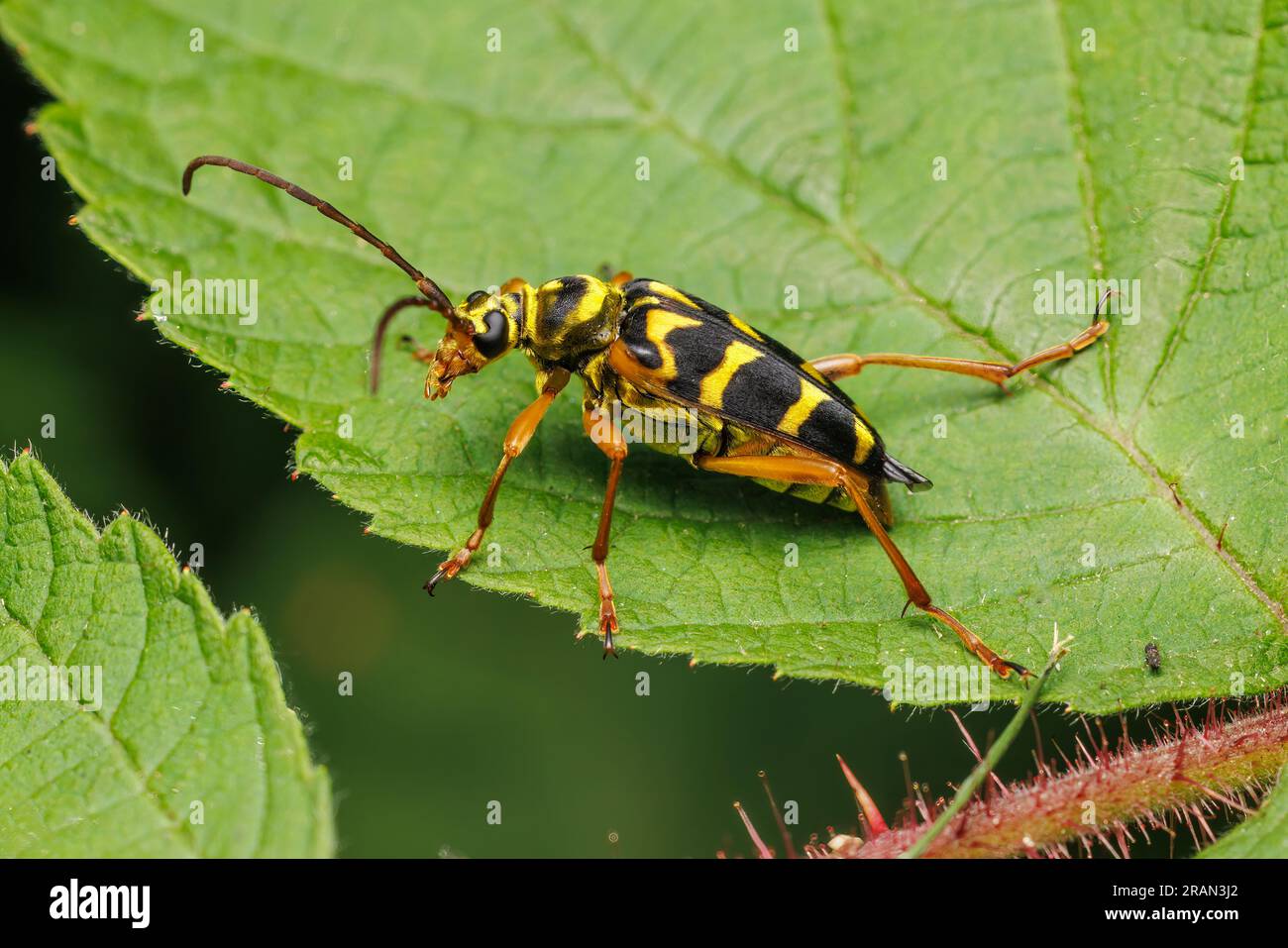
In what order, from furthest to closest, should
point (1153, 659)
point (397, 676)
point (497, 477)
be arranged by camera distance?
point (397, 676)
point (497, 477)
point (1153, 659)

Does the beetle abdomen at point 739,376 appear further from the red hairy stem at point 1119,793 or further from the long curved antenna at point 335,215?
the red hairy stem at point 1119,793

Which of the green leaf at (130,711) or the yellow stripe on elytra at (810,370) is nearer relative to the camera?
the green leaf at (130,711)

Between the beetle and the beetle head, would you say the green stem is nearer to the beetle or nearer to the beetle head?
the beetle

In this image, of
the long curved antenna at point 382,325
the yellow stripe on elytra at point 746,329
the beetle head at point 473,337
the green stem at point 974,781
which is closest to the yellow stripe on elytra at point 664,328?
the yellow stripe on elytra at point 746,329

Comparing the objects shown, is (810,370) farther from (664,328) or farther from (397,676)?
→ (397,676)

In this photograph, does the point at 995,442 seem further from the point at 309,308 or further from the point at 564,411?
the point at 309,308

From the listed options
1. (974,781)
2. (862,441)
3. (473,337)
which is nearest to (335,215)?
(473,337)

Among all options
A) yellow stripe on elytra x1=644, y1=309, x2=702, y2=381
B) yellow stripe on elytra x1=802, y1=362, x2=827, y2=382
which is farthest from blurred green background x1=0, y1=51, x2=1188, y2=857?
yellow stripe on elytra x1=802, y1=362, x2=827, y2=382
